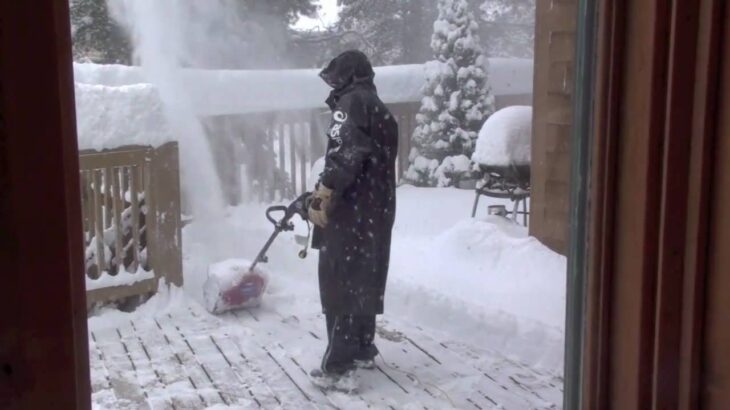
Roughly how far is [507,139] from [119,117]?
2054 mm

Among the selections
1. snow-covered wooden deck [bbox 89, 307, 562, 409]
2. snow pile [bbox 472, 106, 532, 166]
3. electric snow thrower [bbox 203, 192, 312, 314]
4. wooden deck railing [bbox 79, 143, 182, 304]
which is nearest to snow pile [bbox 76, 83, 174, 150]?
wooden deck railing [bbox 79, 143, 182, 304]

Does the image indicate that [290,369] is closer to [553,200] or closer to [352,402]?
[352,402]

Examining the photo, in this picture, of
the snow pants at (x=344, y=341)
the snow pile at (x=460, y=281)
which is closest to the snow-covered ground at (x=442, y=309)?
the snow pile at (x=460, y=281)

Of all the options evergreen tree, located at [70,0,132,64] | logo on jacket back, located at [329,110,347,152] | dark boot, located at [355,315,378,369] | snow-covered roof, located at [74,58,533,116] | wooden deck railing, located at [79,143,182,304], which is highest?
evergreen tree, located at [70,0,132,64]

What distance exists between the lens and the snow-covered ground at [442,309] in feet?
9.04

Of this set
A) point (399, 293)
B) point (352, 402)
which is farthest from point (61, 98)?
point (399, 293)

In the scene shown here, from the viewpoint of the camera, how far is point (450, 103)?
6.32 m

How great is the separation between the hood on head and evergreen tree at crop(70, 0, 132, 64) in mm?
3656

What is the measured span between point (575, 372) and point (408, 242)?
3.54m

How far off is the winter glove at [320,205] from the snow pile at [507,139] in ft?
6.28

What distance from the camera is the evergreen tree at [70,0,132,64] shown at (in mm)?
5711

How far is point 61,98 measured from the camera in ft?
1.71

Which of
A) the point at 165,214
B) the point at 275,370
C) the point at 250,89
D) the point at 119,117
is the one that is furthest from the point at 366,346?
the point at 250,89

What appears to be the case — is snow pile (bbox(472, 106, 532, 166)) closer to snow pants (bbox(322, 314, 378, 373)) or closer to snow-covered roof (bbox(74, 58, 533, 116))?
snow pants (bbox(322, 314, 378, 373))
